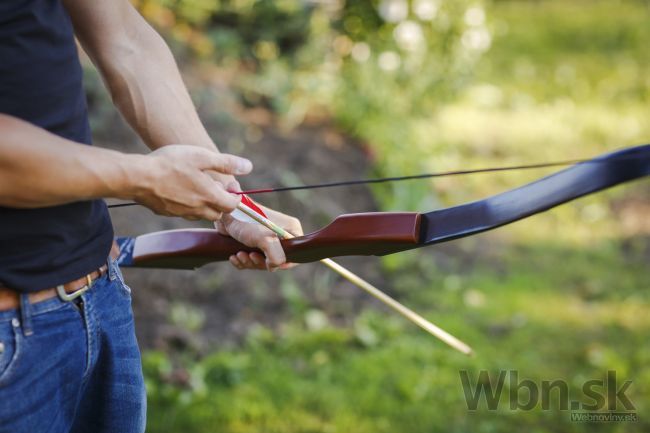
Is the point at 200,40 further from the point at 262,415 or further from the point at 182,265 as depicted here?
the point at 182,265

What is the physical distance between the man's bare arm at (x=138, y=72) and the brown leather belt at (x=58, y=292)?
30 cm

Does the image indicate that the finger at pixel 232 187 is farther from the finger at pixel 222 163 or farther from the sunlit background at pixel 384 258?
the sunlit background at pixel 384 258

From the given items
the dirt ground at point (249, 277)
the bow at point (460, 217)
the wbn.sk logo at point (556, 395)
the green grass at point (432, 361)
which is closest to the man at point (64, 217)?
the bow at point (460, 217)

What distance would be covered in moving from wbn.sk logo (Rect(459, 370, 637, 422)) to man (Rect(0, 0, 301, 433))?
1773 mm

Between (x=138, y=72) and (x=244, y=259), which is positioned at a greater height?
(x=138, y=72)

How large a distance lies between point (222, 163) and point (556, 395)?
208 cm

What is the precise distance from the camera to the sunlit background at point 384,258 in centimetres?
277

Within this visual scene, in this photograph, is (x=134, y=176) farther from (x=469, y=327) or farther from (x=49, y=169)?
(x=469, y=327)

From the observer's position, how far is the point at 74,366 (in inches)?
47.7

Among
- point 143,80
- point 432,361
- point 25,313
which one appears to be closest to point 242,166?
point 143,80

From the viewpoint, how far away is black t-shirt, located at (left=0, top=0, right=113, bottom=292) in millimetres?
1087

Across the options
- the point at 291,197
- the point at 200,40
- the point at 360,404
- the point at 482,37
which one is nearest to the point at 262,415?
the point at 360,404

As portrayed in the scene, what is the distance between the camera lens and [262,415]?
261cm

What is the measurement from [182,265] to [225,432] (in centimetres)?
106
